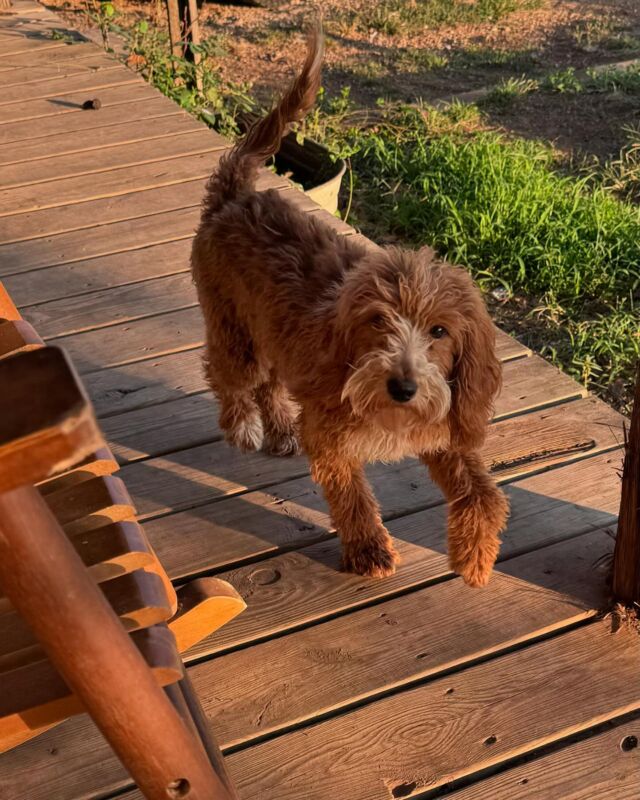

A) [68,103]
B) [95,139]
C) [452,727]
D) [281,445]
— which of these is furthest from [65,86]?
[452,727]

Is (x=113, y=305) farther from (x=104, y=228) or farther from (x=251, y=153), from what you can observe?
(x=251, y=153)

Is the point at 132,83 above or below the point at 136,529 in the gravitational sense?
below

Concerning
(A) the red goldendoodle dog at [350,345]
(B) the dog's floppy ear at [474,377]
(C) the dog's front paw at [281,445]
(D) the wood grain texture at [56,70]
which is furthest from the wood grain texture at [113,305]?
(D) the wood grain texture at [56,70]

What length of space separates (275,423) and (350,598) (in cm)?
77

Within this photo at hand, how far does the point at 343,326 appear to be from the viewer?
7.66ft

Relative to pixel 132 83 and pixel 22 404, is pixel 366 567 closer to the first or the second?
pixel 22 404

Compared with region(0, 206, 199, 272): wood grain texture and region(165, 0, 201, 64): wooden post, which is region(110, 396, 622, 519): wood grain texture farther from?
region(165, 0, 201, 64): wooden post

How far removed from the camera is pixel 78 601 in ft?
3.51

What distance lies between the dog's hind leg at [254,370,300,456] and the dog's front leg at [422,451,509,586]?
69 centimetres

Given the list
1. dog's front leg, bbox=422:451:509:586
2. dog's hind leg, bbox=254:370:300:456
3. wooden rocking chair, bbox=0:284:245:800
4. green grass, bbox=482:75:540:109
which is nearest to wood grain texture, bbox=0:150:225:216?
dog's hind leg, bbox=254:370:300:456

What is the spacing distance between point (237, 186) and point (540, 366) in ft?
4.27

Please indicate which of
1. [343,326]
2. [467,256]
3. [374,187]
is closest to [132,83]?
[374,187]

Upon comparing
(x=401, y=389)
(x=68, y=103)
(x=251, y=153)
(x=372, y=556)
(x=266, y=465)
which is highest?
(x=251, y=153)

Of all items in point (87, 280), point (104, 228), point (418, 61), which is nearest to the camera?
point (87, 280)
